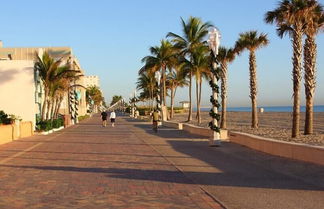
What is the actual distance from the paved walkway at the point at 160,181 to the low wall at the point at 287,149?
1.13 feet

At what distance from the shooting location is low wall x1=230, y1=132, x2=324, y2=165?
12.3 meters

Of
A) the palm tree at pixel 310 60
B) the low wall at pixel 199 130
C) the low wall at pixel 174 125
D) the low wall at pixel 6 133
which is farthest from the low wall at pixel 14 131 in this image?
the palm tree at pixel 310 60

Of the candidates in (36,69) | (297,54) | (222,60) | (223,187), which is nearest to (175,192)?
(223,187)

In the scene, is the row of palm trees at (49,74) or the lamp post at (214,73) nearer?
the lamp post at (214,73)

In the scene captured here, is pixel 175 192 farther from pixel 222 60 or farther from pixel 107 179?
pixel 222 60

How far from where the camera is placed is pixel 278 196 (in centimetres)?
831

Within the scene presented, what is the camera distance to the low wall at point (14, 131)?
22.9 m

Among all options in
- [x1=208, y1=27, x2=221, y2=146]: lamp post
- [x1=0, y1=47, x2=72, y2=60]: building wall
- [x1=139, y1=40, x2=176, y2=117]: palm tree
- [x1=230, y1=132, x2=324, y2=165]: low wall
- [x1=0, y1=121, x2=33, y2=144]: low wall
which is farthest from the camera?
[x1=0, y1=47, x2=72, y2=60]: building wall

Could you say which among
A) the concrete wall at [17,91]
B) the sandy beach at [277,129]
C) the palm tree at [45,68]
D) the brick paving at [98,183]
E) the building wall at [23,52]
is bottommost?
the brick paving at [98,183]

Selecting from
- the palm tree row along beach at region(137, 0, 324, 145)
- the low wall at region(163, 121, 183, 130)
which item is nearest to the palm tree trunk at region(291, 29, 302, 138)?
the palm tree row along beach at region(137, 0, 324, 145)

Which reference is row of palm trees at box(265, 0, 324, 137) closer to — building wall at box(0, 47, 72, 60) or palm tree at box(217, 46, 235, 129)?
palm tree at box(217, 46, 235, 129)

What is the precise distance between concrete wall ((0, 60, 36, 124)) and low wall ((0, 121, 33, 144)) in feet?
8.50

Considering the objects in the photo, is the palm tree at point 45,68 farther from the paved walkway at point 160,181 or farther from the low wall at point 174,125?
the paved walkway at point 160,181

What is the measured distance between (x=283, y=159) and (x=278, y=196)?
565 centimetres
